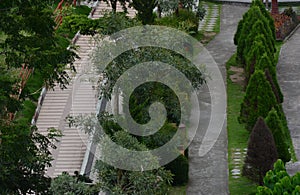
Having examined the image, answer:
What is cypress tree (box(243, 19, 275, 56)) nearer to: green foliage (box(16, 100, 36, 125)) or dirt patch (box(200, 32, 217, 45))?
dirt patch (box(200, 32, 217, 45))

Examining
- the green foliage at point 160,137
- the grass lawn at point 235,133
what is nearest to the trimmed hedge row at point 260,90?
the grass lawn at point 235,133

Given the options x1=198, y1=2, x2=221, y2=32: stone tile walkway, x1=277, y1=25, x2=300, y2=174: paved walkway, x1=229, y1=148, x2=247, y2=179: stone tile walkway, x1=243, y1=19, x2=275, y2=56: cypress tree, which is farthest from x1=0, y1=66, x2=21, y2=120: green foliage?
x1=198, y1=2, x2=221, y2=32: stone tile walkway

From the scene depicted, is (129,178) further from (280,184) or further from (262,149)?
(262,149)

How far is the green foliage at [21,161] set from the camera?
76.2ft

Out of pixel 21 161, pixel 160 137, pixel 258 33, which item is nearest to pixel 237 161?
pixel 160 137

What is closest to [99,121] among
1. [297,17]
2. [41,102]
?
[41,102]

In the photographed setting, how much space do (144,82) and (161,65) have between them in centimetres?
71

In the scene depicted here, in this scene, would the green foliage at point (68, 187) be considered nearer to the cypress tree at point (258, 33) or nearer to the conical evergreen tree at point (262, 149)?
the conical evergreen tree at point (262, 149)

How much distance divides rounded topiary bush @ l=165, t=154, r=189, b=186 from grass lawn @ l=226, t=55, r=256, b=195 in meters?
1.48

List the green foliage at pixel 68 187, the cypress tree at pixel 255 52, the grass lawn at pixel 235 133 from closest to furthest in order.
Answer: the green foliage at pixel 68 187
the grass lawn at pixel 235 133
the cypress tree at pixel 255 52

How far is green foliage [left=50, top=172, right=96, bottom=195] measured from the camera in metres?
24.0

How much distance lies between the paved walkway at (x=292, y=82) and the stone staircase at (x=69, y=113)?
706cm

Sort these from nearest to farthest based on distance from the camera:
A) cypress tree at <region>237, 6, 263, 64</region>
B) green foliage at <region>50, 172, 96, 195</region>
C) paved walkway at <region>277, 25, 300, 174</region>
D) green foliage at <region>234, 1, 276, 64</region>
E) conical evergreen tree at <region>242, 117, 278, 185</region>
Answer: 1. green foliage at <region>50, 172, 96, 195</region>
2. conical evergreen tree at <region>242, 117, 278, 185</region>
3. paved walkway at <region>277, 25, 300, 174</region>
4. green foliage at <region>234, 1, 276, 64</region>
5. cypress tree at <region>237, 6, 263, 64</region>

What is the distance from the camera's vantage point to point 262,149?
29.9 m
